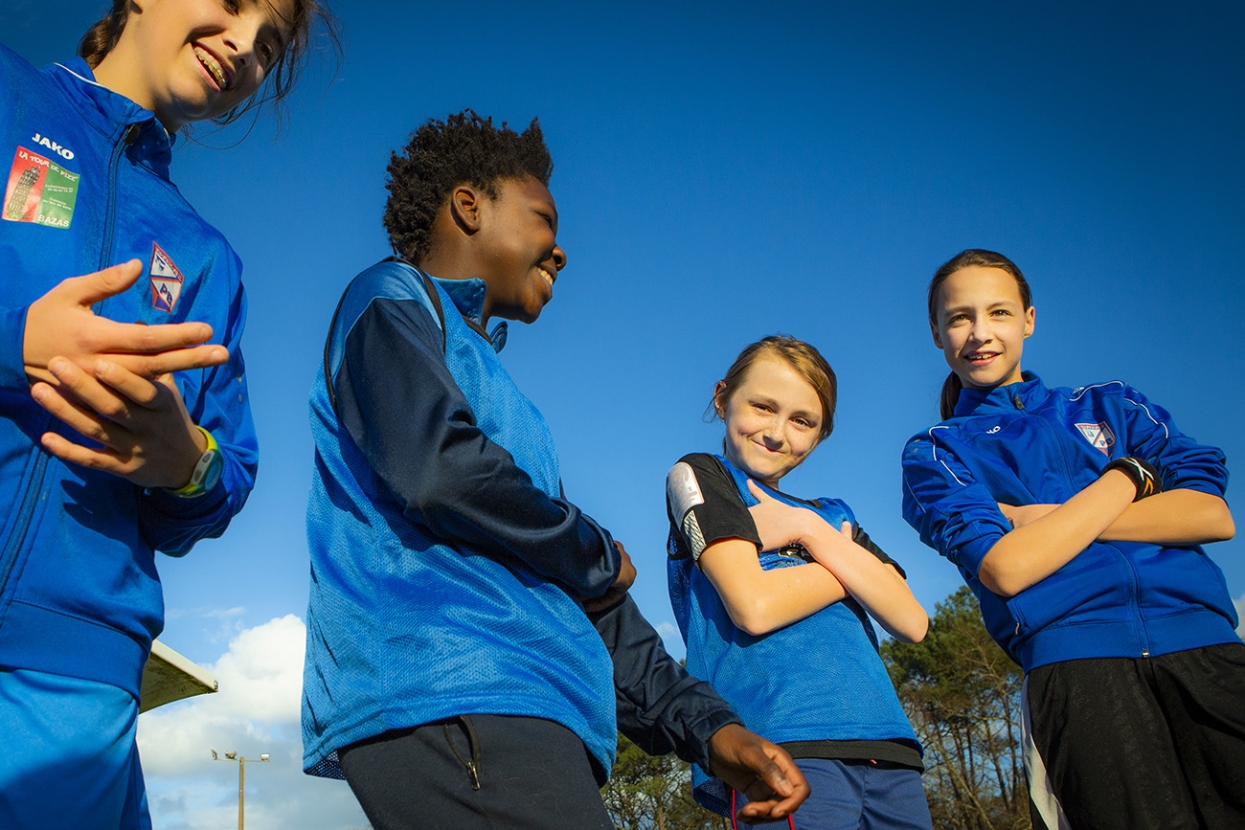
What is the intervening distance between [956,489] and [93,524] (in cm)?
255

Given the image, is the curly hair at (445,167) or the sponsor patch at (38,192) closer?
the sponsor patch at (38,192)

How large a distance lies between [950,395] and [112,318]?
3083 millimetres

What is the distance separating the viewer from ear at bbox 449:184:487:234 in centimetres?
259

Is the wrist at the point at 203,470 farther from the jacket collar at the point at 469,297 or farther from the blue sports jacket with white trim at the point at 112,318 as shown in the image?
the jacket collar at the point at 469,297

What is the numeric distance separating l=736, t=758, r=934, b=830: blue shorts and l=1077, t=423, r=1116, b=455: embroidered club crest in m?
1.32

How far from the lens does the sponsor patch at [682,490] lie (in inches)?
118

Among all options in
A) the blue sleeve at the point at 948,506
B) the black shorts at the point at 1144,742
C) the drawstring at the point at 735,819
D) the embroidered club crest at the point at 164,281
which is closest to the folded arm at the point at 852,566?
the blue sleeve at the point at 948,506

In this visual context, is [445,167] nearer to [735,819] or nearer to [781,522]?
[781,522]

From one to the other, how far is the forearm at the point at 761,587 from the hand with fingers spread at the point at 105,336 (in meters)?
1.77

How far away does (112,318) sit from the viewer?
1.78 metres

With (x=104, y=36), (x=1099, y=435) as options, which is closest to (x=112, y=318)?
(x=104, y=36)

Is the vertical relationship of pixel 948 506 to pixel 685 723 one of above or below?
above

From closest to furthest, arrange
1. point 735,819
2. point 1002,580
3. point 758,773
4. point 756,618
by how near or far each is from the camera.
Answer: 1. point 758,773
2. point 735,819
3. point 756,618
4. point 1002,580

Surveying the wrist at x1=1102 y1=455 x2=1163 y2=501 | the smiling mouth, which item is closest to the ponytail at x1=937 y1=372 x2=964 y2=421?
the wrist at x1=1102 y1=455 x2=1163 y2=501
